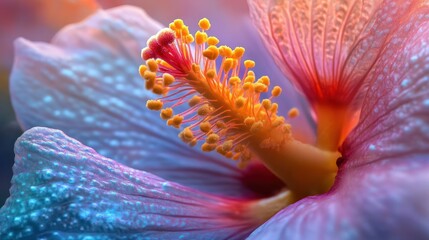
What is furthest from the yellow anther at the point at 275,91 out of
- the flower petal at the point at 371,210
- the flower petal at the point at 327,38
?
the flower petal at the point at 371,210

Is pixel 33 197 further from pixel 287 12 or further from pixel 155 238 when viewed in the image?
pixel 287 12

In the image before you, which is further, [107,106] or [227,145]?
[107,106]

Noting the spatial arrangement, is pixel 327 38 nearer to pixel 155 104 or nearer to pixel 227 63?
pixel 227 63

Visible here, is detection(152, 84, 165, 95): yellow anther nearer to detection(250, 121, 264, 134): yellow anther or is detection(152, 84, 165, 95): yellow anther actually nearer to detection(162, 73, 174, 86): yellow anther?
detection(162, 73, 174, 86): yellow anther

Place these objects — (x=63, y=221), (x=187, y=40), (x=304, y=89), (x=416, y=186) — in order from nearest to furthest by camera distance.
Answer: (x=416, y=186) < (x=63, y=221) < (x=187, y=40) < (x=304, y=89)

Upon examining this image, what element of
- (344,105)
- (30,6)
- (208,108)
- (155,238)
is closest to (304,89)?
(344,105)

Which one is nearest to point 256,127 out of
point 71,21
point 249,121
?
point 249,121

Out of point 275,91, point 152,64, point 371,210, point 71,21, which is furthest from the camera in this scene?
point 71,21
